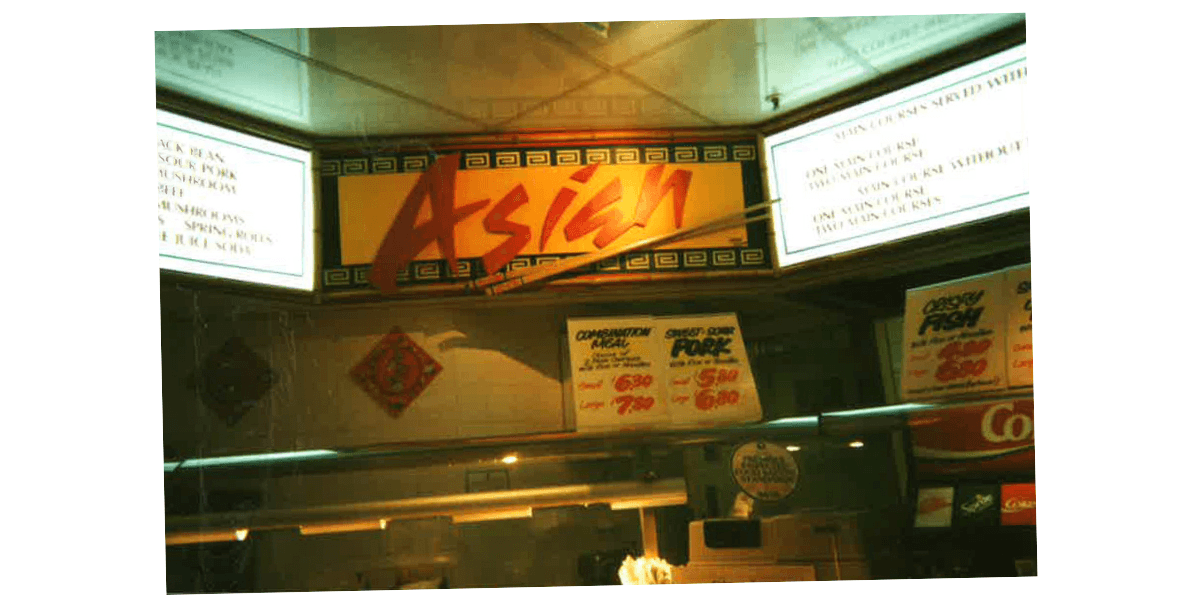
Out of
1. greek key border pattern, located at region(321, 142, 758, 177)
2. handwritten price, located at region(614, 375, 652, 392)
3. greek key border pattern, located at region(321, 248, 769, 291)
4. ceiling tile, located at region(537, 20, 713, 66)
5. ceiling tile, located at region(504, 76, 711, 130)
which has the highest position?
ceiling tile, located at region(537, 20, 713, 66)

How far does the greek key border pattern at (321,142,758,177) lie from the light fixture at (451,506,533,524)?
1.07 m

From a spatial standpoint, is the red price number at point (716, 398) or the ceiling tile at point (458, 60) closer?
the ceiling tile at point (458, 60)

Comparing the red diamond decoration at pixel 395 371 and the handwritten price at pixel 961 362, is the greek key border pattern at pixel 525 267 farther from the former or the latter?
the handwritten price at pixel 961 362

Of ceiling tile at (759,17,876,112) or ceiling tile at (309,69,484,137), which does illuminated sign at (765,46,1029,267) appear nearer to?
ceiling tile at (759,17,876,112)

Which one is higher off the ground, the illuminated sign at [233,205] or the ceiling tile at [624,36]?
the ceiling tile at [624,36]

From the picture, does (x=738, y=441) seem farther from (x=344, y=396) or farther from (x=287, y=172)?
(x=287, y=172)

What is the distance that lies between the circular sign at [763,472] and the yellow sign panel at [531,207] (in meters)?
0.66

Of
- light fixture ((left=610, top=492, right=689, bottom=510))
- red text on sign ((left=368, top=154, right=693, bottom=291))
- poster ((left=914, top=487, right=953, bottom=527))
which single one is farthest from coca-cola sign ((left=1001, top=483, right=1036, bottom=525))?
red text on sign ((left=368, top=154, right=693, bottom=291))

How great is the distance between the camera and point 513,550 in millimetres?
2588

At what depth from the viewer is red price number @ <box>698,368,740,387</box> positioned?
8.82ft

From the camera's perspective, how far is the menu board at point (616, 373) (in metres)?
2.67

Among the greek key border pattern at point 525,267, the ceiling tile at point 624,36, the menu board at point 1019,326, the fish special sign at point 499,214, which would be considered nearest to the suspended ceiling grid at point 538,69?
the ceiling tile at point 624,36
